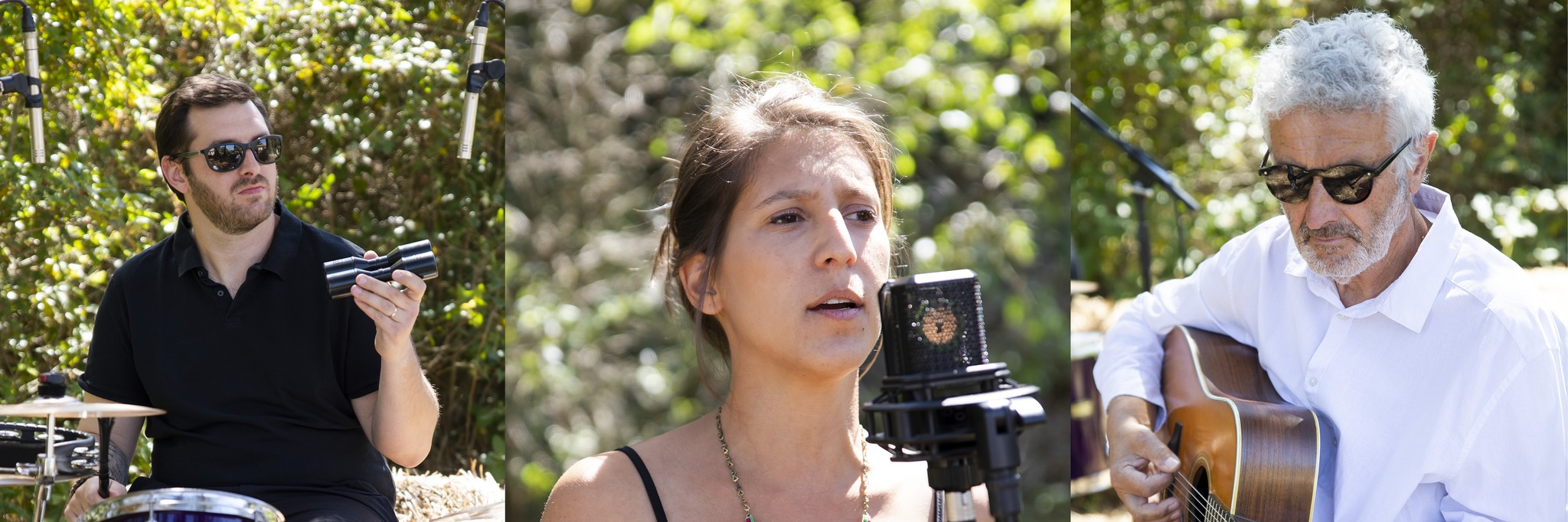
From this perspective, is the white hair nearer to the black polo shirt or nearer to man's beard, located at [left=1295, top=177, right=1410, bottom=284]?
man's beard, located at [left=1295, top=177, right=1410, bottom=284]

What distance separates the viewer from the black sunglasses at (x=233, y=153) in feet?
8.57

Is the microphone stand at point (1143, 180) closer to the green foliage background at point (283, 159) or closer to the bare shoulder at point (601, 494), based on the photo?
the green foliage background at point (283, 159)

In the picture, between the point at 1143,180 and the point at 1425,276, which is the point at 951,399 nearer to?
the point at 1425,276

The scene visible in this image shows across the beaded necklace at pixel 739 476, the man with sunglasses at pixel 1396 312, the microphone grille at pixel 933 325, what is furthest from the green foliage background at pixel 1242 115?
the microphone grille at pixel 933 325

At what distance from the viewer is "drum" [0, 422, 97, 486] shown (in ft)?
8.43

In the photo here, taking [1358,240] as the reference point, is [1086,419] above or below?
below

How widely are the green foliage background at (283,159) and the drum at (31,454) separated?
0.38 ft

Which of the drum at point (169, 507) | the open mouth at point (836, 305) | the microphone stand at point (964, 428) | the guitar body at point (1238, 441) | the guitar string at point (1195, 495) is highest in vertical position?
the open mouth at point (836, 305)

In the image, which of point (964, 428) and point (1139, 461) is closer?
point (964, 428)

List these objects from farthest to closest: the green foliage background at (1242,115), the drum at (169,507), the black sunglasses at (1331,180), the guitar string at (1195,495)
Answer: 1. the green foliage background at (1242,115)
2. the guitar string at (1195,495)
3. the black sunglasses at (1331,180)
4. the drum at (169,507)

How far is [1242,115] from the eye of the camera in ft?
19.4

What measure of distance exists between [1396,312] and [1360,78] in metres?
0.50

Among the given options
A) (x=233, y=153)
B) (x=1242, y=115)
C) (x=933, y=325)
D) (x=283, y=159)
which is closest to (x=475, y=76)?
(x=283, y=159)

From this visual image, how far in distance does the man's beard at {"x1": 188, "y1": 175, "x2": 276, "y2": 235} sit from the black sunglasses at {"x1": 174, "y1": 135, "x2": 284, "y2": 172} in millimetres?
40
